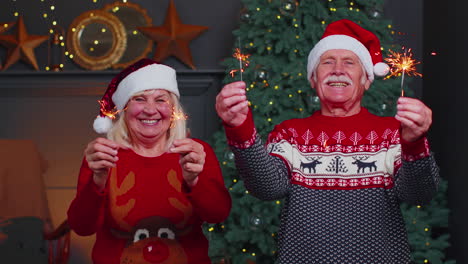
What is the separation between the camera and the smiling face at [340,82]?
2080 millimetres

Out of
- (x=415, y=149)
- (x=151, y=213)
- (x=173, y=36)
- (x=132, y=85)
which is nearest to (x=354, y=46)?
(x=415, y=149)

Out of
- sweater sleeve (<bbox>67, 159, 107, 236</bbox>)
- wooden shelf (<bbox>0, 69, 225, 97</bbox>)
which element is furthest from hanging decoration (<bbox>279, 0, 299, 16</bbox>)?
sweater sleeve (<bbox>67, 159, 107, 236</bbox>)

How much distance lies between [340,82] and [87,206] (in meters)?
0.94

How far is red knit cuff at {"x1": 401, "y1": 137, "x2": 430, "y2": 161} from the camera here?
171 centimetres

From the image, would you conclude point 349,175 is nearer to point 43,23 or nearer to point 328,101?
point 328,101

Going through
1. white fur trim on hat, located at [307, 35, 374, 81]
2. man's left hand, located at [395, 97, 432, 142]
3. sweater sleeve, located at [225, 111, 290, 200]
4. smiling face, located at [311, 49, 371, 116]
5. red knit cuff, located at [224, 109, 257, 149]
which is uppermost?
white fur trim on hat, located at [307, 35, 374, 81]

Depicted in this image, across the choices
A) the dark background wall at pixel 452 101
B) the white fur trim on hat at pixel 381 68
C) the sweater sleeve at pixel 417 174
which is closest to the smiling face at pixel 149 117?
the white fur trim on hat at pixel 381 68

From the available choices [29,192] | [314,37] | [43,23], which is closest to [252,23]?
[314,37]

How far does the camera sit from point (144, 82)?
7.80 feet

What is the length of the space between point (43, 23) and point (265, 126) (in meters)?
2.07

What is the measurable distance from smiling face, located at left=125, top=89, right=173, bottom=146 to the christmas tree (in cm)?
151

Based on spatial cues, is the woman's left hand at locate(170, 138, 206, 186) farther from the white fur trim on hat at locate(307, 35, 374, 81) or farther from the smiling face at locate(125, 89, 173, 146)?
the white fur trim on hat at locate(307, 35, 374, 81)

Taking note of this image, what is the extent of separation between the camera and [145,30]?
470cm

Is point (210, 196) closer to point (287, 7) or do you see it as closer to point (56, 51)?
point (287, 7)
